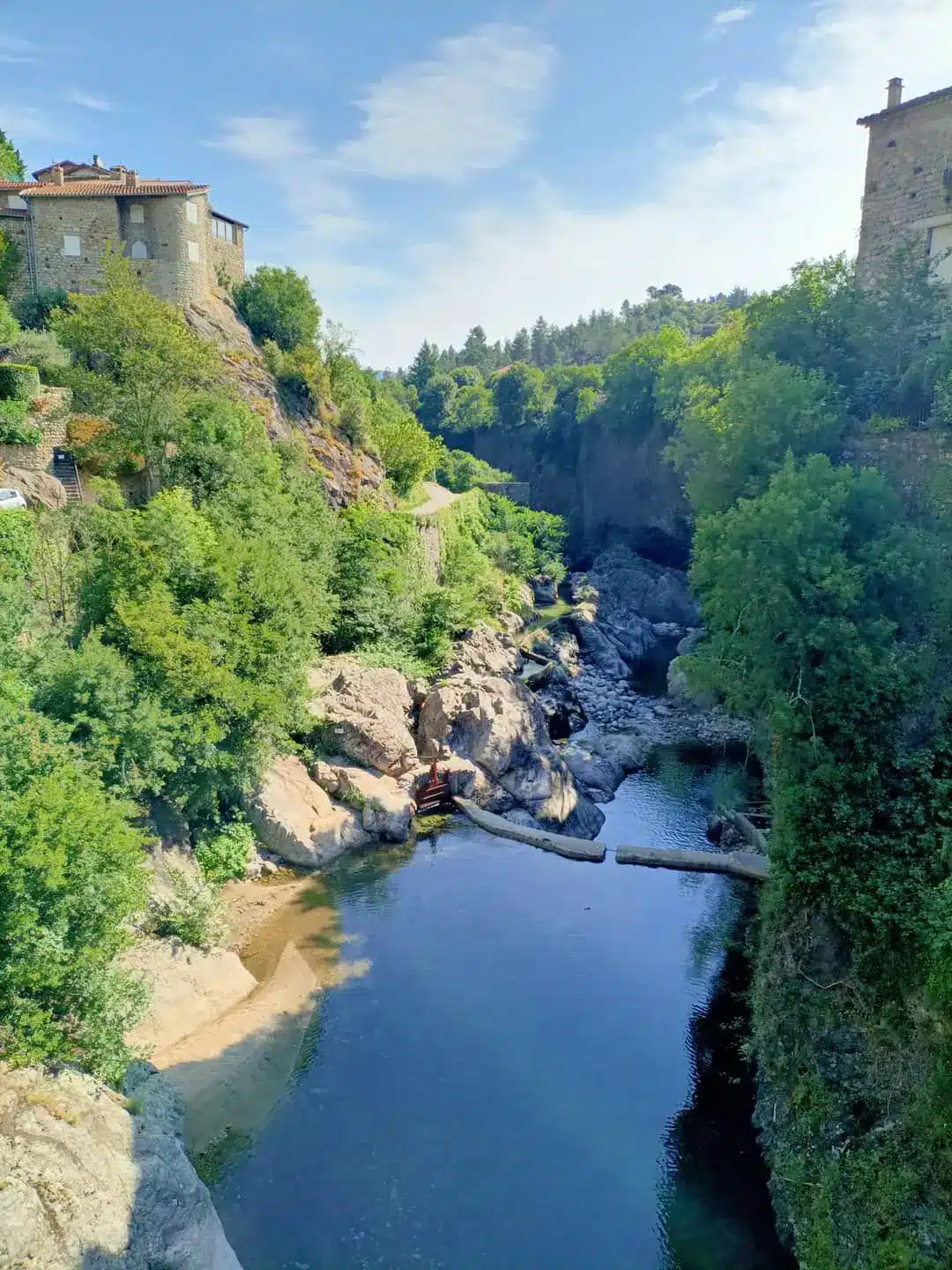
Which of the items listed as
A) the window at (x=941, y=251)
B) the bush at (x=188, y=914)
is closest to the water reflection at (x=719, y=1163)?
the bush at (x=188, y=914)

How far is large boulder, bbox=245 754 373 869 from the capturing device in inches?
922

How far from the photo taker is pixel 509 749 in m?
28.8

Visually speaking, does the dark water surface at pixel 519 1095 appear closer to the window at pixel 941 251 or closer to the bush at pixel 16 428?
the bush at pixel 16 428

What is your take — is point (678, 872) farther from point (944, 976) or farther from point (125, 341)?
point (125, 341)

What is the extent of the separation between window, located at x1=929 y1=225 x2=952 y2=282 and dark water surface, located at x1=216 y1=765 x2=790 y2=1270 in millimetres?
18716

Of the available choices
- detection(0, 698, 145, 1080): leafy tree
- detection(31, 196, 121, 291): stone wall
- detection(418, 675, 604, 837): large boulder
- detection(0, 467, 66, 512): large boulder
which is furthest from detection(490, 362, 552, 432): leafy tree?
detection(0, 698, 145, 1080): leafy tree

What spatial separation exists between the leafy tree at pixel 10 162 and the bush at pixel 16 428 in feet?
108

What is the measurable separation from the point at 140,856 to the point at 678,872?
15.3 m

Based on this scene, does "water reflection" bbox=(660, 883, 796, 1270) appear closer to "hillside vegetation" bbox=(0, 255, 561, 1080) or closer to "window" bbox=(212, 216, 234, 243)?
"hillside vegetation" bbox=(0, 255, 561, 1080)

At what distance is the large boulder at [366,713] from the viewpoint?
26.9 meters

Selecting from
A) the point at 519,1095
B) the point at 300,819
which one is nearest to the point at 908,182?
the point at 300,819

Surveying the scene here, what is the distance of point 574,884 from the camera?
76.2 feet

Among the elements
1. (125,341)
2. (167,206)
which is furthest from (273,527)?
(167,206)

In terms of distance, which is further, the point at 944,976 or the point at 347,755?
the point at 347,755
